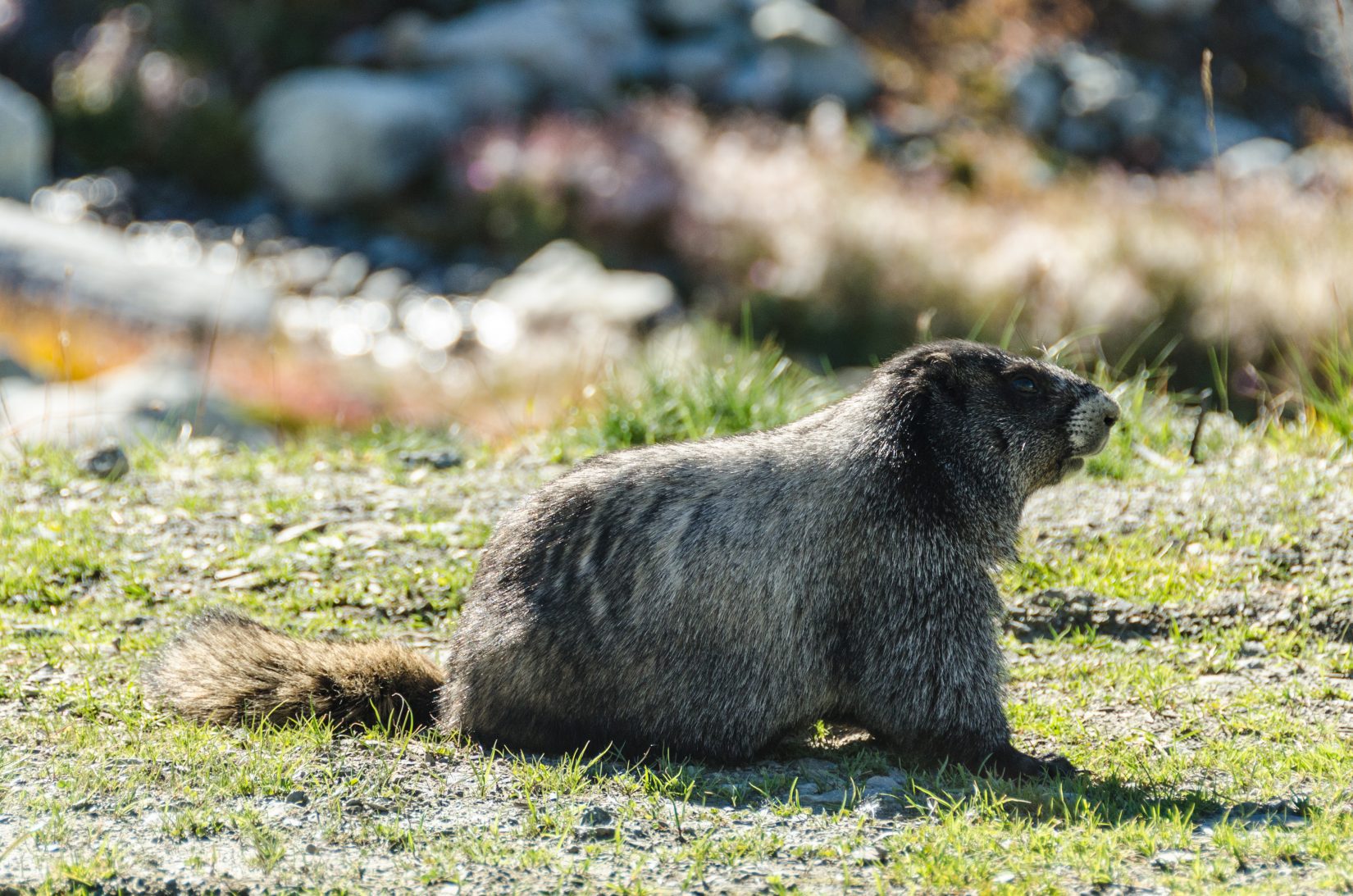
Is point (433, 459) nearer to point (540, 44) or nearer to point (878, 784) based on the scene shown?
point (878, 784)

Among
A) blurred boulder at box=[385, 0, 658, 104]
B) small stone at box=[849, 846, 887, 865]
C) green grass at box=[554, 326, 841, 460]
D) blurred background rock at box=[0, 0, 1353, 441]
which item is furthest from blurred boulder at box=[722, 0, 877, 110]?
small stone at box=[849, 846, 887, 865]

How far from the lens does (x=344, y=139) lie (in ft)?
62.5

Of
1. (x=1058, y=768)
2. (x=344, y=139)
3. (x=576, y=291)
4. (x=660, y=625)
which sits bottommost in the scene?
(x=1058, y=768)

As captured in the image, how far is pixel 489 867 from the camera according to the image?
12.8 ft

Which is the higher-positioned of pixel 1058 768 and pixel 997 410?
pixel 997 410

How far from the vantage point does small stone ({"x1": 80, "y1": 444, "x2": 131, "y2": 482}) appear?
771 cm

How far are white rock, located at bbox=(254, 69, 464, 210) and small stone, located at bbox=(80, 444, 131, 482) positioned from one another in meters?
11.9

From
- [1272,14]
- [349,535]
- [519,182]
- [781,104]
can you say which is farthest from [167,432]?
[1272,14]

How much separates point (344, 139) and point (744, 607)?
623 inches

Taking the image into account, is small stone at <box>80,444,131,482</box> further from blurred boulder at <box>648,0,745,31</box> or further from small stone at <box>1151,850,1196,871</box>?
blurred boulder at <box>648,0,745,31</box>

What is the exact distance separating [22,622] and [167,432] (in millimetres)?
3217

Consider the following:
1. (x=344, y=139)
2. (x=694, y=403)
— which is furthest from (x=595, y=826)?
(x=344, y=139)

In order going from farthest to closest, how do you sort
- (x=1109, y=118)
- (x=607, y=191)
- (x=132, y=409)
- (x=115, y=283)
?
(x=1109, y=118) → (x=607, y=191) → (x=115, y=283) → (x=132, y=409)

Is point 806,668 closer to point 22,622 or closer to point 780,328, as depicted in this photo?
point 22,622
